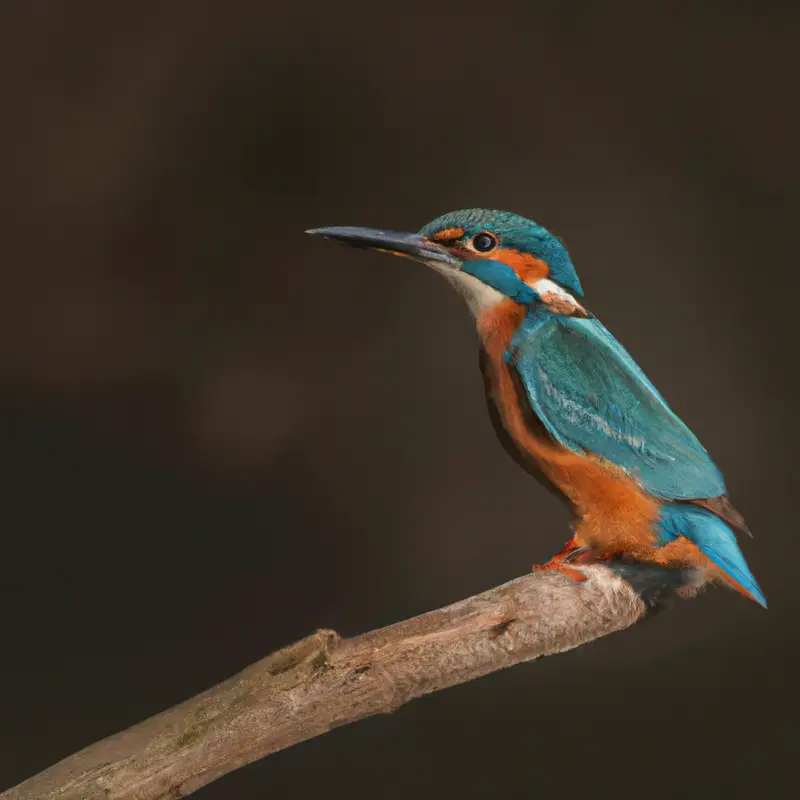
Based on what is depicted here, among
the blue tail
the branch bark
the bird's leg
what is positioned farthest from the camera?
the bird's leg

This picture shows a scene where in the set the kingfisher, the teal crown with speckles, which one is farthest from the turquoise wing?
the teal crown with speckles

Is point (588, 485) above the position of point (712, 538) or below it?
above

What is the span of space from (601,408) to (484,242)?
0.42 meters

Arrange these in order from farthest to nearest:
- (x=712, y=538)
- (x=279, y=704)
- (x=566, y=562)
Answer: (x=566, y=562) → (x=712, y=538) → (x=279, y=704)

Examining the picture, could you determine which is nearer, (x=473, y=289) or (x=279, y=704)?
(x=279, y=704)

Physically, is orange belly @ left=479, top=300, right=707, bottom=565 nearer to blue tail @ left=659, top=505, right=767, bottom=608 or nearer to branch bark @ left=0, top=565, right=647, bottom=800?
blue tail @ left=659, top=505, right=767, bottom=608

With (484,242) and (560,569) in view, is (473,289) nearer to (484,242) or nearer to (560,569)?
(484,242)

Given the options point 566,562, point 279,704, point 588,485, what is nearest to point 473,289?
point 588,485

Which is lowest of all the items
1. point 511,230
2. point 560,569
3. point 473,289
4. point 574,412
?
point 560,569

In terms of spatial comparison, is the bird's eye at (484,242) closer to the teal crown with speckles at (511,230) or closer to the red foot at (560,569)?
the teal crown with speckles at (511,230)

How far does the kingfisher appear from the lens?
1923 mm

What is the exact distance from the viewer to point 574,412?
1.92m

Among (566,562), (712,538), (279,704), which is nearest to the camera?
(279,704)

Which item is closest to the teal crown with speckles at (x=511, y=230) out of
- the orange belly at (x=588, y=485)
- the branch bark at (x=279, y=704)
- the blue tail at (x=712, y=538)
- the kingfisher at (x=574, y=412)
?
the kingfisher at (x=574, y=412)
